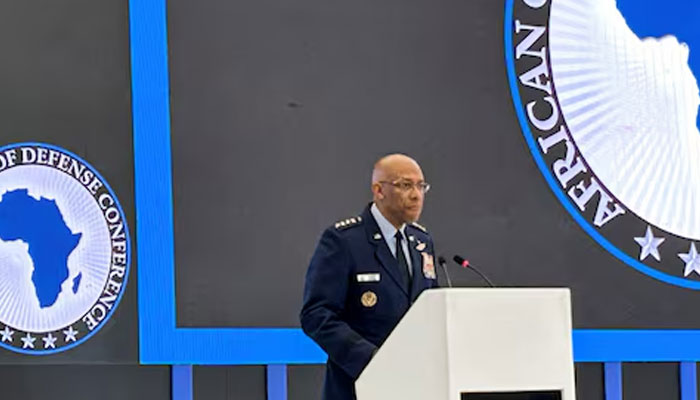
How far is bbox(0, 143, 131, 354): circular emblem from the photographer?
3254 millimetres

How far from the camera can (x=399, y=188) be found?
8.54ft

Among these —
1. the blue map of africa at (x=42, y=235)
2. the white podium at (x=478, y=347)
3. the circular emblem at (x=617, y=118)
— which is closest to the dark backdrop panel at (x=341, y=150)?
the circular emblem at (x=617, y=118)

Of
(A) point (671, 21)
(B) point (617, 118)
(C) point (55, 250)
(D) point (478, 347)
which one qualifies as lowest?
(D) point (478, 347)

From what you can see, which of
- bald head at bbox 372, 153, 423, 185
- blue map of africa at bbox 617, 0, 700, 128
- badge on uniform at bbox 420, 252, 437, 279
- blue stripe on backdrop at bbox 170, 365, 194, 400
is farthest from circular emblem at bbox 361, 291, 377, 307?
blue map of africa at bbox 617, 0, 700, 128

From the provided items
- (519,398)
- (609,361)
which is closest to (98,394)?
(519,398)

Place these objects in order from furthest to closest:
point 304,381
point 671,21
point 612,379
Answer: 1. point 671,21
2. point 612,379
3. point 304,381

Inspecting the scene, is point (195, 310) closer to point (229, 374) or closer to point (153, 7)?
point (229, 374)

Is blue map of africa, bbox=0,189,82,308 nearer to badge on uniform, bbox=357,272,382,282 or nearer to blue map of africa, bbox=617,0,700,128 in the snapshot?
badge on uniform, bbox=357,272,382,282

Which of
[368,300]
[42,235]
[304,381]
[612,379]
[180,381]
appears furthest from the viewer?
[612,379]

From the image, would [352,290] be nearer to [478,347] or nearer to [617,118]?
[478,347]

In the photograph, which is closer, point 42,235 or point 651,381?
point 42,235

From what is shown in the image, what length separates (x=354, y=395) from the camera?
8.39 feet

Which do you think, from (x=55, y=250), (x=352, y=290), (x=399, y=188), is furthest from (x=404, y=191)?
(x=55, y=250)

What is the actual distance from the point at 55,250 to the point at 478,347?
1741 millimetres
